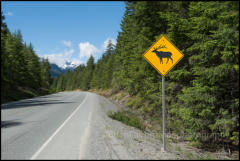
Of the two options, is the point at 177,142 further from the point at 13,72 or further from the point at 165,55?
the point at 13,72

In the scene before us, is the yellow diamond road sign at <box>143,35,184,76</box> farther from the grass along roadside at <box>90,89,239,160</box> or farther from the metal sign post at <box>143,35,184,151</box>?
the grass along roadside at <box>90,89,239,160</box>

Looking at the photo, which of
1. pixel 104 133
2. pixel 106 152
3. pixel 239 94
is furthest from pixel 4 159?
pixel 239 94

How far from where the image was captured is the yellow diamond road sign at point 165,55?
5.07 m

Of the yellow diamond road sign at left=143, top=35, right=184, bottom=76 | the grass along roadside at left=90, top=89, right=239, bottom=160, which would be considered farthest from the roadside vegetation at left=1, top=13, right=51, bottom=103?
the grass along roadside at left=90, top=89, right=239, bottom=160

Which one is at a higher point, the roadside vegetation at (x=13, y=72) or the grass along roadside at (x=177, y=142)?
the roadside vegetation at (x=13, y=72)

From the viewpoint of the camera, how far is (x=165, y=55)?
5168 millimetres

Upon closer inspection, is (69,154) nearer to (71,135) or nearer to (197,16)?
(71,135)

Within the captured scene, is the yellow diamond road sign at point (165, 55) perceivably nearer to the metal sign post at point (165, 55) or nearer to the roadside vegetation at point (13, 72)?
the metal sign post at point (165, 55)

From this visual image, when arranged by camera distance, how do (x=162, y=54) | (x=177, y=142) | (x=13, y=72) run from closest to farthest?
(x=13, y=72)
(x=162, y=54)
(x=177, y=142)

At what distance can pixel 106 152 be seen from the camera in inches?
191

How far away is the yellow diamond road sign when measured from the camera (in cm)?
507

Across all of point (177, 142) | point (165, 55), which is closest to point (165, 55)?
point (165, 55)

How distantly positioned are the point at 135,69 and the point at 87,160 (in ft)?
42.4

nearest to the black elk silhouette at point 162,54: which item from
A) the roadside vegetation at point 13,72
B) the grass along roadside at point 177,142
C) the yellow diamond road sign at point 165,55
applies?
the yellow diamond road sign at point 165,55
